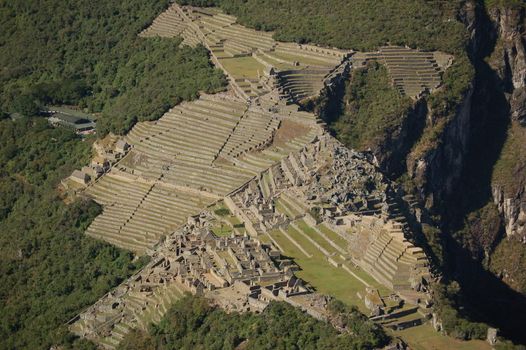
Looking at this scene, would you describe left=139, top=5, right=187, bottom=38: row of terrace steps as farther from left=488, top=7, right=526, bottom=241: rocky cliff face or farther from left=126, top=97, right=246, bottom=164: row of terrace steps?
left=488, top=7, right=526, bottom=241: rocky cliff face

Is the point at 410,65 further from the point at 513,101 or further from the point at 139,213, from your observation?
the point at 139,213

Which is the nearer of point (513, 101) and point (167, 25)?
point (167, 25)

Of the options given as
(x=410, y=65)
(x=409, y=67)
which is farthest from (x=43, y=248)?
(x=410, y=65)

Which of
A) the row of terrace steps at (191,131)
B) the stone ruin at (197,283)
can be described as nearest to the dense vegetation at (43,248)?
the stone ruin at (197,283)

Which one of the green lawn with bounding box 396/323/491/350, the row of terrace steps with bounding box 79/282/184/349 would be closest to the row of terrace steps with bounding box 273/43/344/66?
the row of terrace steps with bounding box 79/282/184/349

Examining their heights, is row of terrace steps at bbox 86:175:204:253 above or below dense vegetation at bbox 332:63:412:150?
below

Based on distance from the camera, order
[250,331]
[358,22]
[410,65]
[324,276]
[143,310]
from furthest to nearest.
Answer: [358,22] < [410,65] < [143,310] < [324,276] < [250,331]

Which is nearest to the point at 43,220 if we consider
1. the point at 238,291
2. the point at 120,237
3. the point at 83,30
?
the point at 120,237

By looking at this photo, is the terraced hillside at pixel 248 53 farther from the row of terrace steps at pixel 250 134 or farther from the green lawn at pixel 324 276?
the green lawn at pixel 324 276
